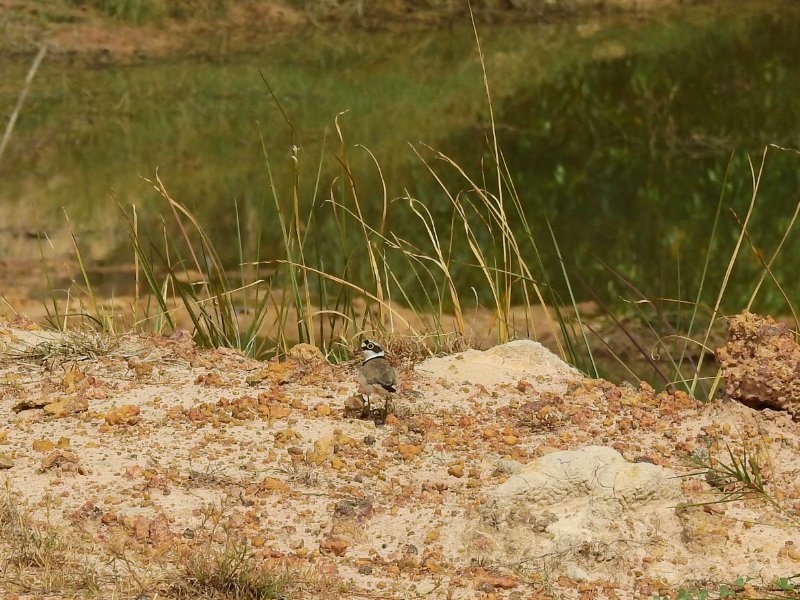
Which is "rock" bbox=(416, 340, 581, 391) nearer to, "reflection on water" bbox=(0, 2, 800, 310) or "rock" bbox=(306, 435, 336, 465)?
"rock" bbox=(306, 435, 336, 465)

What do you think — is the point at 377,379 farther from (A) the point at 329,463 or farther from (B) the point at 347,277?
(B) the point at 347,277

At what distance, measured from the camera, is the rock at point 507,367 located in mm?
3029

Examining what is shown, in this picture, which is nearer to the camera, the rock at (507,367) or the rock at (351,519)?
the rock at (351,519)

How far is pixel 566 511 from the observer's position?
87.7 inches

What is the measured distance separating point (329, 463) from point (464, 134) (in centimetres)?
628

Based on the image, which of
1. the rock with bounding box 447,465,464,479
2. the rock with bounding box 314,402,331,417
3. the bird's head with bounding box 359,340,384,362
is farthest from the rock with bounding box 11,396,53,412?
the rock with bounding box 447,465,464,479

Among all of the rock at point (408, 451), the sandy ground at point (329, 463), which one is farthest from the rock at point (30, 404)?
the rock at point (408, 451)

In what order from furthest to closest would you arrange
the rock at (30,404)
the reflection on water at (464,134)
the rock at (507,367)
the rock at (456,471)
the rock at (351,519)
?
1. the reflection on water at (464,134)
2. the rock at (507,367)
3. the rock at (30,404)
4. the rock at (456,471)
5. the rock at (351,519)

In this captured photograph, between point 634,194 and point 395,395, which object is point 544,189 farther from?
point 395,395

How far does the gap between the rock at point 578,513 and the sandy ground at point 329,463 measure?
0.10 ft

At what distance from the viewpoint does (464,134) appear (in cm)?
858

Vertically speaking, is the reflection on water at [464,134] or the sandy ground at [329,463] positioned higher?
the sandy ground at [329,463]

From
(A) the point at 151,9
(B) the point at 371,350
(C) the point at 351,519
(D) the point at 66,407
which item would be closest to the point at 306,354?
(B) the point at 371,350

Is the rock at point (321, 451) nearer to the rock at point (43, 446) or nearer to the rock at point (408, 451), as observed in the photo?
the rock at point (408, 451)
